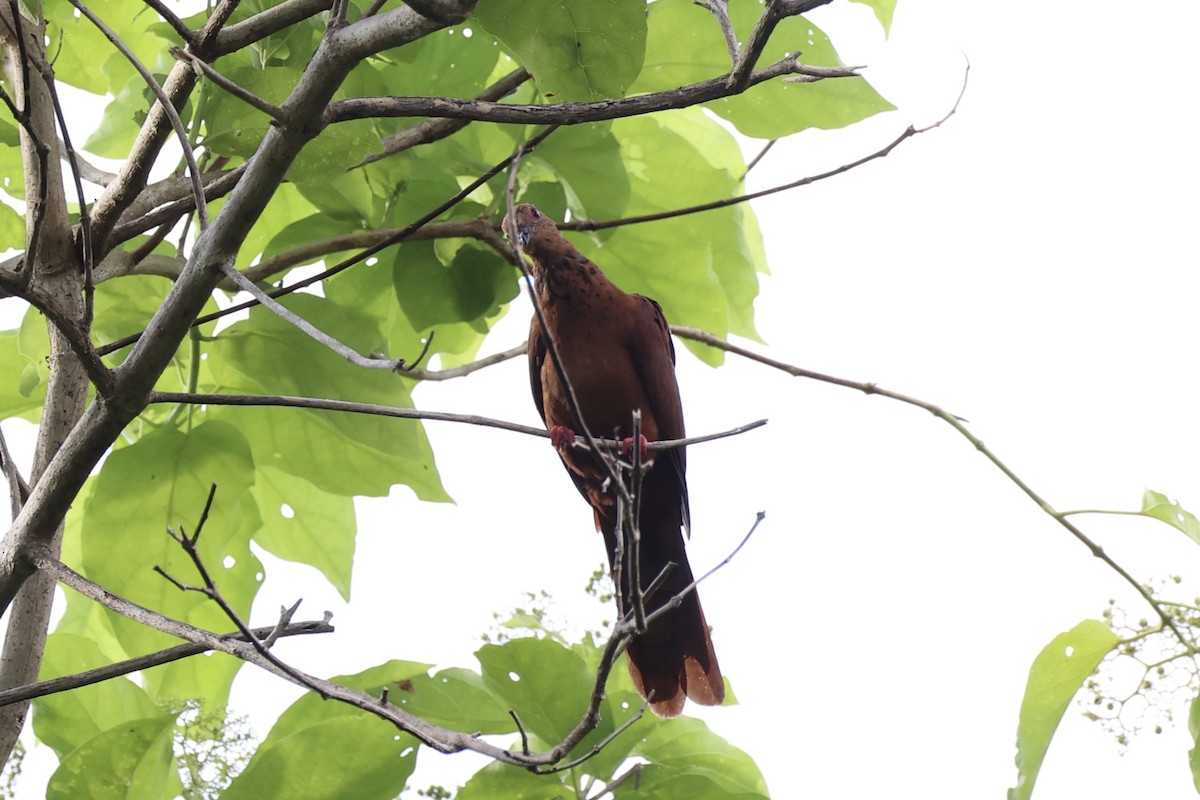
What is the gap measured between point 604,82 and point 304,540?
1088mm

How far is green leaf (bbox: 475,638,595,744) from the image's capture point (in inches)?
60.2

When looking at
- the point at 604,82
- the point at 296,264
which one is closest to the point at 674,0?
the point at 604,82

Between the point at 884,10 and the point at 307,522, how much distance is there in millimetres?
1325

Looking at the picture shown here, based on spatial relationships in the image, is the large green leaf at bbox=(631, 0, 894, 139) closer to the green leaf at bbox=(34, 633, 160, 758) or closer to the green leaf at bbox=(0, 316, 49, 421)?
the green leaf at bbox=(0, 316, 49, 421)

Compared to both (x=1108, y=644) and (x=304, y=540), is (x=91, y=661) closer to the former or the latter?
(x=304, y=540)

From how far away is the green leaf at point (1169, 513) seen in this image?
5.61 ft

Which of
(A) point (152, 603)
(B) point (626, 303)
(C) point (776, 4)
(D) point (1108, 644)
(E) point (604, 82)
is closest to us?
(C) point (776, 4)

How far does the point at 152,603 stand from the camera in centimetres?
162

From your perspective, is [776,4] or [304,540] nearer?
[776,4]

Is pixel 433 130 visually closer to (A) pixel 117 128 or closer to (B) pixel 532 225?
(B) pixel 532 225

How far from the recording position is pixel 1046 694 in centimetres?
176

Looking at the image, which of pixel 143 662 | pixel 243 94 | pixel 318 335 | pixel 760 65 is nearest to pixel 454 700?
pixel 143 662

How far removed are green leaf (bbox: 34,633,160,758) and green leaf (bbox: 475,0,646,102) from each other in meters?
1.07

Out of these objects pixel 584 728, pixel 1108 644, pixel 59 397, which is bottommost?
pixel 584 728
